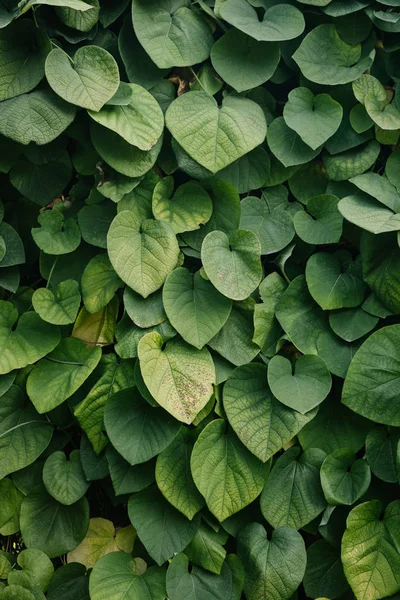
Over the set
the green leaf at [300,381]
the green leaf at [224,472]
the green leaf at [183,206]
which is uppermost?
the green leaf at [183,206]

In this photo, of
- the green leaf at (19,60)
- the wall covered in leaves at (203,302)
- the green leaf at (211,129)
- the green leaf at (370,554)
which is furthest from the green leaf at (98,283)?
the green leaf at (370,554)

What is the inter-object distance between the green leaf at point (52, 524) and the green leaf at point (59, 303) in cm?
49

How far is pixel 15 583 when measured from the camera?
5.20 feet

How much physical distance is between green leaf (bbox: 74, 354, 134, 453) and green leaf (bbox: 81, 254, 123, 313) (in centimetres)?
17

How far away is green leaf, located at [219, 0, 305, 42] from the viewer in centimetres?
154

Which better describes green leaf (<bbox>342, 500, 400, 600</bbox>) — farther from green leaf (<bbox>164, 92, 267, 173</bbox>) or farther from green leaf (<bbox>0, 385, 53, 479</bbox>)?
green leaf (<bbox>164, 92, 267, 173</bbox>)

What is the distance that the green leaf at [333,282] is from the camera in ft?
5.18

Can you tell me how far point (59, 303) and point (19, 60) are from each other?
0.62 m

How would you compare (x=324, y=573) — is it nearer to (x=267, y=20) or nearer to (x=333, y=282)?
(x=333, y=282)

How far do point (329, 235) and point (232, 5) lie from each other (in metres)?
0.63

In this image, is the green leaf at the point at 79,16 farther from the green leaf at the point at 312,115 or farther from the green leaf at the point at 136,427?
the green leaf at the point at 136,427

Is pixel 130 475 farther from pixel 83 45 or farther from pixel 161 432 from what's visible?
pixel 83 45

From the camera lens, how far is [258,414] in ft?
5.04

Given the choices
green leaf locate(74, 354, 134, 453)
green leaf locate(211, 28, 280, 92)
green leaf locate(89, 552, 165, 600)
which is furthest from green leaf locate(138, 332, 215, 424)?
green leaf locate(211, 28, 280, 92)
